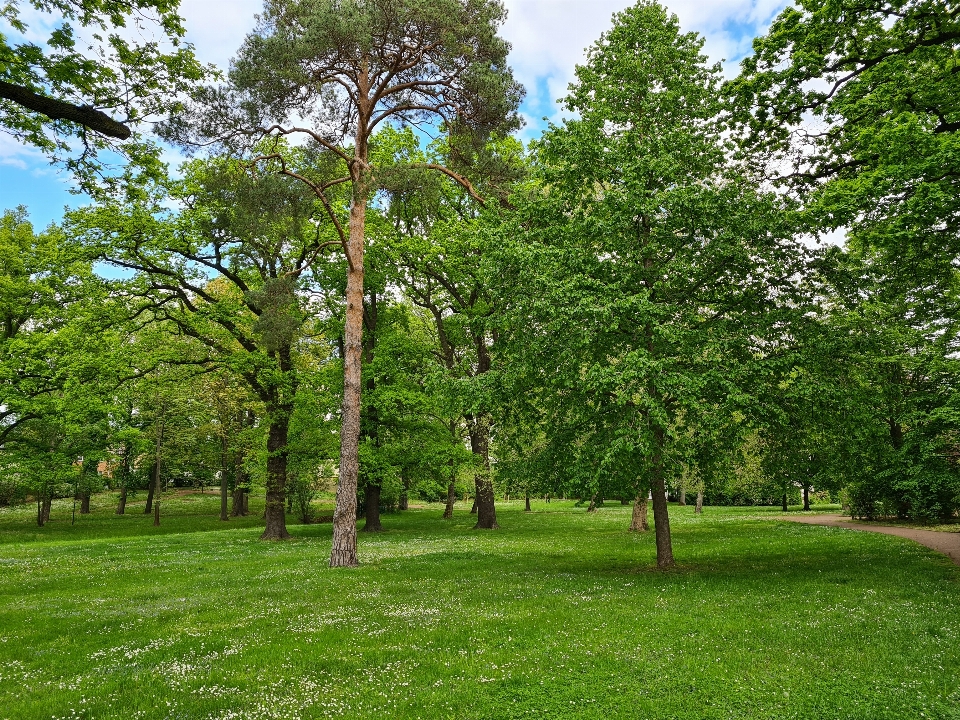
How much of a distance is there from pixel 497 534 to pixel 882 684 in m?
23.5

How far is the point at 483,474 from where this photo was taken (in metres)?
29.1

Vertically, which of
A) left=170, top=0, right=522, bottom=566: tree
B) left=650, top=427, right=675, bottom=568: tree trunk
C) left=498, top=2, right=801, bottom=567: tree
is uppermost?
left=170, top=0, right=522, bottom=566: tree

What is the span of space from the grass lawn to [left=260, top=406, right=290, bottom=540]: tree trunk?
1052 centimetres

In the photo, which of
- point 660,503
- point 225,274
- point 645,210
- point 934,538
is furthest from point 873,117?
point 225,274

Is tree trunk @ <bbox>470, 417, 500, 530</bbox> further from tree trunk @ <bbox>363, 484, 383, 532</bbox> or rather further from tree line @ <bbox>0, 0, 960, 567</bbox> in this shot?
tree line @ <bbox>0, 0, 960, 567</bbox>

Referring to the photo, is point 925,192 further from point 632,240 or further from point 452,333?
point 452,333

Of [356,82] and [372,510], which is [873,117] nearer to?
[356,82]

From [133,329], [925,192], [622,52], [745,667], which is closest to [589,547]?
[745,667]

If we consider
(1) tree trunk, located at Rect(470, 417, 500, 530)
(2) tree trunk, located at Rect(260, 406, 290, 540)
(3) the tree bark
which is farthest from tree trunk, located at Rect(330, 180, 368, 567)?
(2) tree trunk, located at Rect(260, 406, 290, 540)

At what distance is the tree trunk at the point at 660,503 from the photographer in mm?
14359

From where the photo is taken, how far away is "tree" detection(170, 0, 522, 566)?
637 inches

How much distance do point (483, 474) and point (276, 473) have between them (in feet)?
38.8

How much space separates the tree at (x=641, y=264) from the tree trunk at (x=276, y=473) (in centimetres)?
1798

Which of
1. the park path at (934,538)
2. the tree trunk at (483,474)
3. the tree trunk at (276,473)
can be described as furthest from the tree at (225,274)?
the park path at (934,538)
